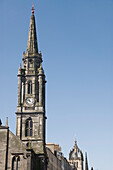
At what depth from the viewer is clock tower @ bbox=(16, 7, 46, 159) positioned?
2571 inches

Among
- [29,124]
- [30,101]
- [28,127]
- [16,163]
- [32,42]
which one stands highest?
[32,42]

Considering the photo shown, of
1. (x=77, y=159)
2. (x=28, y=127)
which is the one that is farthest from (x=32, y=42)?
(x=77, y=159)

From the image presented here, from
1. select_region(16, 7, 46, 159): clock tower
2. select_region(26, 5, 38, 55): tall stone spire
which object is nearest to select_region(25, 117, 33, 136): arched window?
Result: select_region(16, 7, 46, 159): clock tower

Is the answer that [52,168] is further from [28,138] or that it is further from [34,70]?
[34,70]

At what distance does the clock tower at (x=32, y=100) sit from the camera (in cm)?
6531

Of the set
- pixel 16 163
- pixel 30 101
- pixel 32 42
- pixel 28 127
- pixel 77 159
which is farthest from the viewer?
pixel 77 159

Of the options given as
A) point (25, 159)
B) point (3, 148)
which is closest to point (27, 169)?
point (25, 159)

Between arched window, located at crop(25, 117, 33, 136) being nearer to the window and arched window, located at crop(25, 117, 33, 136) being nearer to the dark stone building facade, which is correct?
the dark stone building facade

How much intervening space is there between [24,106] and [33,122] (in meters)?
3.81

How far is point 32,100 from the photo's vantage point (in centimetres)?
6850

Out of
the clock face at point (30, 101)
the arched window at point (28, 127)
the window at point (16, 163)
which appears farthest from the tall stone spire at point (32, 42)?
the window at point (16, 163)

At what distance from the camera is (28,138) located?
2569 inches

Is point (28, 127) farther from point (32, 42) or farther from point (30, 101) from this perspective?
point (32, 42)

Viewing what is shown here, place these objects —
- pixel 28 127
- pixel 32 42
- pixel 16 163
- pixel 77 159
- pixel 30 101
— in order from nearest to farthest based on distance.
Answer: pixel 16 163 → pixel 28 127 → pixel 30 101 → pixel 32 42 → pixel 77 159
